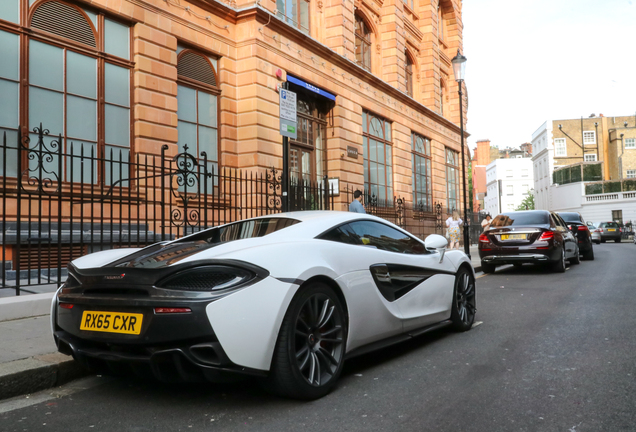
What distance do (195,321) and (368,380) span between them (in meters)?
1.59

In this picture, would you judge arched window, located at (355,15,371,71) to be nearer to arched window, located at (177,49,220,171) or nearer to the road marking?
arched window, located at (177,49,220,171)

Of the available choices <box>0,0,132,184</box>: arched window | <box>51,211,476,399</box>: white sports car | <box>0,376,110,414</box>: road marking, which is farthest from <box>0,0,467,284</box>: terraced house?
<box>51,211,476,399</box>: white sports car

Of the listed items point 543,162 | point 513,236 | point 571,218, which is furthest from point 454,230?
point 543,162

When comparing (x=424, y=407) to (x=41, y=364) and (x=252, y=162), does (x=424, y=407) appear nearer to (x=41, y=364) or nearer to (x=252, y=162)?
(x=41, y=364)

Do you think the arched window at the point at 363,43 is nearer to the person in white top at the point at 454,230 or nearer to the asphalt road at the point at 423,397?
the person in white top at the point at 454,230

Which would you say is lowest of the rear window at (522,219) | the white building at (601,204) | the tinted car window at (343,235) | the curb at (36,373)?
the curb at (36,373)

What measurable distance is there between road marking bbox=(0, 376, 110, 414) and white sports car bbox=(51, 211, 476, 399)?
48 cm

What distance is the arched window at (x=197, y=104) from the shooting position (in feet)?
41.9

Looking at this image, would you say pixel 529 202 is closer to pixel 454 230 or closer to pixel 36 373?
pixel 454 230

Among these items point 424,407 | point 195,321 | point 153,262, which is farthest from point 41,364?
point 424,407

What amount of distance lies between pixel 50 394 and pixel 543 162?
7602 cm

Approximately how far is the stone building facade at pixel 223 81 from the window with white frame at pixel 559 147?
165 ft

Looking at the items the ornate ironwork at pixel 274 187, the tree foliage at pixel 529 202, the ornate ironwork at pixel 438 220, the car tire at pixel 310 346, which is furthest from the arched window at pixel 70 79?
the tree foliage at pixel 529 202

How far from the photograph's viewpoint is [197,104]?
13.2 metres
